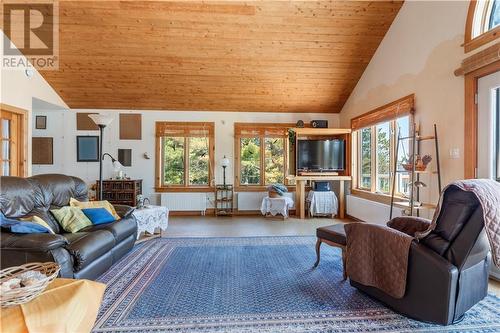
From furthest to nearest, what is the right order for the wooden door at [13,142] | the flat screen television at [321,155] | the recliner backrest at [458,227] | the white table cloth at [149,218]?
the flat screen television at [321,155]
the wooden door at [13,142]
the white table cloth at [149,218]
the recliner backrest at [458,227]

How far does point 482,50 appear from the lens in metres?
2.83

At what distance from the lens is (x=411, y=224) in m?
2.47

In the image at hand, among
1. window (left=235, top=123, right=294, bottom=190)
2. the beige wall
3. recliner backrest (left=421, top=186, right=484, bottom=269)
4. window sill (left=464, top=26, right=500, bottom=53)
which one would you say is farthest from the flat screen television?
recliner backrest (left=421, top=186, right=484, bottom=269)

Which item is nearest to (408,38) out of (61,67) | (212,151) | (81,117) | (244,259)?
(244,259)

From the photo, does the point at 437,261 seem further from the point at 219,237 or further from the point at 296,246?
the point at 219,237

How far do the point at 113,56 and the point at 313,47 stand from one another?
3595 mm

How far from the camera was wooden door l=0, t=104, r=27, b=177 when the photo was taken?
179 inches

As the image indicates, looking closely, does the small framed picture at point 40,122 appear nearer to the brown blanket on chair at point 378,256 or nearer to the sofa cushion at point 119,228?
the sofa cushion at point 119,228

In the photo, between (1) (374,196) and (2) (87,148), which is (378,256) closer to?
(1) (374,196)

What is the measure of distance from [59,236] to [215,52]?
3.84 metres

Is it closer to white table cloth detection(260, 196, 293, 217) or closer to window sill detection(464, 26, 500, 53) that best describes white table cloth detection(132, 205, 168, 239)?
white table cloth detection(260, 196, 293, 217)

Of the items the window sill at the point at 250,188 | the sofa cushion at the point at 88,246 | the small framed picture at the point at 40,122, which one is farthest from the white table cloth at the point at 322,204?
the small framed picture at the point at 40,122

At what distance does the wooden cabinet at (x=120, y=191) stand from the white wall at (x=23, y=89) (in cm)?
136

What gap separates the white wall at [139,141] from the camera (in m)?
6.21
